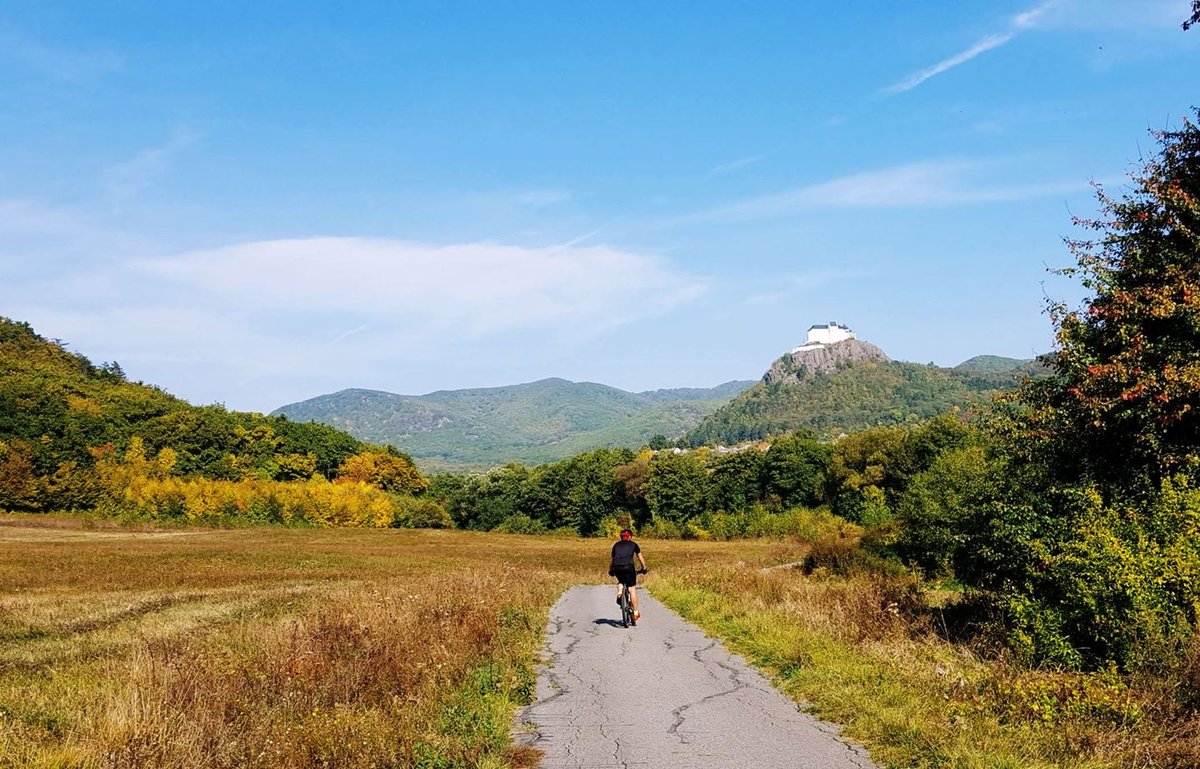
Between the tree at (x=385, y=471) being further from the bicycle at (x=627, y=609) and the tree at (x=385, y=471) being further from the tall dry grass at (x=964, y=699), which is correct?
the tall dry grass at (x=964, y=699)

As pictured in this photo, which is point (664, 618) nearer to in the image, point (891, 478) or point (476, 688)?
point (476, 688)

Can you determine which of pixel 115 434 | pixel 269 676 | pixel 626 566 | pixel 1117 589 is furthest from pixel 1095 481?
pixel 115 434

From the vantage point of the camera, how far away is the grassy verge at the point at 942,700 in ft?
24.5

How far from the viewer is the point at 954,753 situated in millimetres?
7309

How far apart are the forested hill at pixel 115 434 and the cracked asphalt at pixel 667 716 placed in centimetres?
11332

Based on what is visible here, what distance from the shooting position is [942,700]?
9188mm

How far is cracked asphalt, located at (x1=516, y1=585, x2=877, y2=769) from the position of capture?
786cm

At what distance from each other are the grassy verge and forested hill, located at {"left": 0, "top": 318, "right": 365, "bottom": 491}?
4542 inches

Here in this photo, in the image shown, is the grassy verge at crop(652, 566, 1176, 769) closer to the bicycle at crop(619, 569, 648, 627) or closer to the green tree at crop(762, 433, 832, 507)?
the bicycle at crop(619, 569, 648, 627)

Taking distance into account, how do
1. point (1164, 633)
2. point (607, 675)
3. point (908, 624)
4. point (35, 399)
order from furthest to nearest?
point (35, 399)
point (908, 624)
point (607, 675)
point (1164, 633)

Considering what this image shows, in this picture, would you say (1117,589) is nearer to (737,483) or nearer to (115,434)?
(737,483)

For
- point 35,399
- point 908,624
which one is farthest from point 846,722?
point 35,399

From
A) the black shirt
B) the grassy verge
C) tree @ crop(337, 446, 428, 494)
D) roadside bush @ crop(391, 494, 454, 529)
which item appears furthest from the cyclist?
tree @ crop(337, 446, 428, 494)

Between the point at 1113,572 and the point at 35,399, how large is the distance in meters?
141
